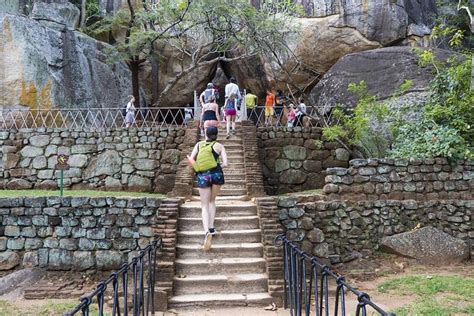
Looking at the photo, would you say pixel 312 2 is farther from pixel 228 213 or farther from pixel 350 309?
pixel 350 309

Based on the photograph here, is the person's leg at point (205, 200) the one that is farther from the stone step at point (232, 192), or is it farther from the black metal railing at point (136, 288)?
the stone step at point (232, 192)

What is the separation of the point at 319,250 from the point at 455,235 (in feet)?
10.1

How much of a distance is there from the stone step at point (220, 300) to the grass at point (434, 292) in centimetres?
186

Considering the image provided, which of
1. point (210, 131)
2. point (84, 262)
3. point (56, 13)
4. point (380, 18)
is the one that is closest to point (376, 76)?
point (380, 18)

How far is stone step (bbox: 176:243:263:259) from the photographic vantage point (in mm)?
6547

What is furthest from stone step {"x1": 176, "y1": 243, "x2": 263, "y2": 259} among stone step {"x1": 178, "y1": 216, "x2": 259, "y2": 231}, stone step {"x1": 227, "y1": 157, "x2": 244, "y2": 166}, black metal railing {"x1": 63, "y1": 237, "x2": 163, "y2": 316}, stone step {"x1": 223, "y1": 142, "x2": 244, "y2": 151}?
stone step {"x1": 223, "y1": 142, "x2": 244, "y2": 151}

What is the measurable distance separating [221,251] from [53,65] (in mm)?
11914

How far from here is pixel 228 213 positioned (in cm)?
747

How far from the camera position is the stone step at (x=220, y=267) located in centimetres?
628

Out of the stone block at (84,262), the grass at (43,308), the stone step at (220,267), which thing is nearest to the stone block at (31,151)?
the stone block at (84,262)

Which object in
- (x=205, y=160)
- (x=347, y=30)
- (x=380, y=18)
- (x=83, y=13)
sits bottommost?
(x=205, y=160)

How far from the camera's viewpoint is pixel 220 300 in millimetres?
5699

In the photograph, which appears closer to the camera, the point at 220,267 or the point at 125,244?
the point at 220,267

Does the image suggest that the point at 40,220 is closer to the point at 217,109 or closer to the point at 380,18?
the point at 217,109
